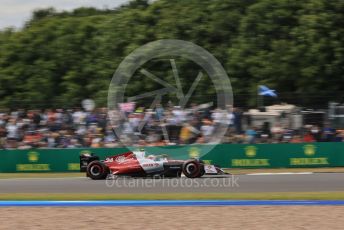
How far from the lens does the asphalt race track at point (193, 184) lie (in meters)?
12.2

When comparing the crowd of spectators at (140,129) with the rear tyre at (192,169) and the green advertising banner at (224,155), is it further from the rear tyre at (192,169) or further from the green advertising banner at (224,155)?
the rear tyre at (192,169)

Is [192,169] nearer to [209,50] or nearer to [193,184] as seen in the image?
[193,184]

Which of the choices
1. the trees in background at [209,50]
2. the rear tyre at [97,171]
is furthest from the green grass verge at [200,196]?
the trees in background at [209,50]

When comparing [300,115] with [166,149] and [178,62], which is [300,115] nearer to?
[166,149]

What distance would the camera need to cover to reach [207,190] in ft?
39.5

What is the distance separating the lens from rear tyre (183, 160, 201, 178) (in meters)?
14.1

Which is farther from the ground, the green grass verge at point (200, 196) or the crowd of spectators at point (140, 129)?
the crowd of spectators at point (140, 129)

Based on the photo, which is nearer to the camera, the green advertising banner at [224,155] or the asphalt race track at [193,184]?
the asphalt race track at [193,184]

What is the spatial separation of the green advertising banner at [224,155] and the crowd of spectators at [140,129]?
18 cm

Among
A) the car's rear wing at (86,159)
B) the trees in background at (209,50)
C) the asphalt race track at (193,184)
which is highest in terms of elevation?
the trees in background at (209,50)

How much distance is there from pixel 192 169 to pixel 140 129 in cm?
344

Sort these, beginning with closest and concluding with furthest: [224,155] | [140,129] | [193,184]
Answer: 1. [193,184]
2. [140,129]
3. [224,155]

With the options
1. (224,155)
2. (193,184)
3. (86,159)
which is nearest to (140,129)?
(224,155)

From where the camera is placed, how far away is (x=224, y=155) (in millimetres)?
17828
